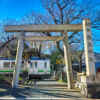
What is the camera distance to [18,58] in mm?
11484

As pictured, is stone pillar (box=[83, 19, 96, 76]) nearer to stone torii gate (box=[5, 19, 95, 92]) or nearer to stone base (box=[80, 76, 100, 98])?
stone torii gate (box=[5, 19, 95, 92])

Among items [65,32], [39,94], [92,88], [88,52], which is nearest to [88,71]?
[92,88]

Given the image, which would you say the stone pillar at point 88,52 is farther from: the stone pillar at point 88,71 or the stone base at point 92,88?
the stone base at point 92,88

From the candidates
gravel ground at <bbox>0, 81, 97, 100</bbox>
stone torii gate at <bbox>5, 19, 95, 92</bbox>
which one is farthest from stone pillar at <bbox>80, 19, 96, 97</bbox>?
gravel ground at <bbox>0, 81, 97, 100</bbox>

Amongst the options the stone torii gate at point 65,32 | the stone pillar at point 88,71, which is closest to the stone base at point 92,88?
the stone pillar at point 88,71

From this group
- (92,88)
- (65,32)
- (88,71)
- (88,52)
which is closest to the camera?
(92,88)

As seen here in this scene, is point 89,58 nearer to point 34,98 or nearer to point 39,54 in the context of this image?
point 34,98

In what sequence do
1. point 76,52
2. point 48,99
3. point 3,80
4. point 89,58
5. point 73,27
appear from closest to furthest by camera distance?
point 48,99 < point 89,58 < point 73,27 < point 3,80 < point 76,52

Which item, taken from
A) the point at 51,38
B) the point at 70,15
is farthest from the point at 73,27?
the point at 70,15

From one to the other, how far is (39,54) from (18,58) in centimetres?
2025

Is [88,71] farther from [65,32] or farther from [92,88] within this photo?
[65,32]

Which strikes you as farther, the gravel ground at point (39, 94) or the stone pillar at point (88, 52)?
the stone pillar at point (88, 52)

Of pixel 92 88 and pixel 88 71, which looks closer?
pixel 92 88

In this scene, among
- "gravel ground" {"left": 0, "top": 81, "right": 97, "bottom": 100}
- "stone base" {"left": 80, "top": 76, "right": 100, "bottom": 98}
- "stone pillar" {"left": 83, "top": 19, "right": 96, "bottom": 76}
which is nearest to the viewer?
"stone base" {"left": 80, "top": 76, "right": 100, "bottom": 98}
